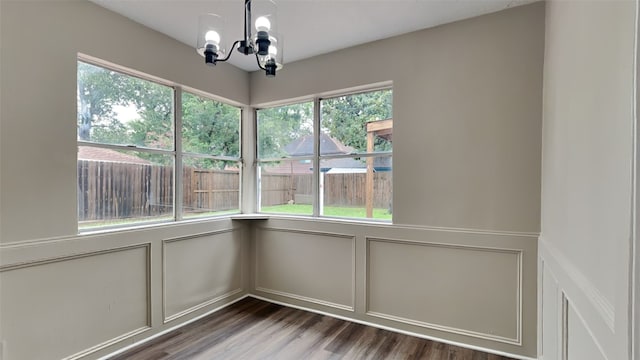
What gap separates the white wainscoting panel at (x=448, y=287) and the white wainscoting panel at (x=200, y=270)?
1.58m

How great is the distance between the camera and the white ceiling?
2.16 meters

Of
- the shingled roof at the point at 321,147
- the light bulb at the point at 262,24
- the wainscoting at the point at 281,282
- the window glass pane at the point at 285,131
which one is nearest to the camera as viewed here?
the light bulb at the point at 262,24

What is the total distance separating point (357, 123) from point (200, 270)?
7.28 feet

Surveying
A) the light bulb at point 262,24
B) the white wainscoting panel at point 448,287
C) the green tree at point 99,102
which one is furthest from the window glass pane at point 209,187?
the light bulb at point 262,24

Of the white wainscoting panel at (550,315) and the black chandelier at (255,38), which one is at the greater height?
the black chandelier at (255,38)

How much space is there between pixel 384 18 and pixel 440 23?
501 mm

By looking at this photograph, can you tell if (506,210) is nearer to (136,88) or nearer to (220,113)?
(220,113)

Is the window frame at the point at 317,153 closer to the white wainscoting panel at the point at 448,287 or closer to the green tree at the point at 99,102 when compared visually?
the white wainscoting panel at the point at 448,287

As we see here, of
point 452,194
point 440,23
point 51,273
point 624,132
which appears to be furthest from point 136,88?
point 624,132

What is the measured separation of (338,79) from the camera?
2.96 m

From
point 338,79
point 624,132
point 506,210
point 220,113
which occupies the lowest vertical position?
point 506,210

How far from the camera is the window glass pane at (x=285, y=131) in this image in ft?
10.8

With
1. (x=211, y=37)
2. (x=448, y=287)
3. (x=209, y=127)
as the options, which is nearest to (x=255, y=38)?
(x=211, y=37)

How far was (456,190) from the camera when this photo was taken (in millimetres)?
2445
